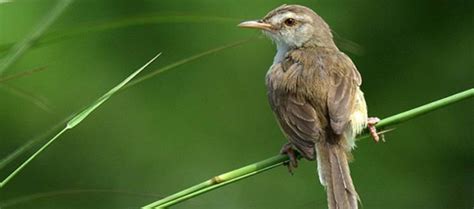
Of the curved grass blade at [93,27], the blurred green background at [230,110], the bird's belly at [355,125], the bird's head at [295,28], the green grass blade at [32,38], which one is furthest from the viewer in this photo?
the blurred green background at [230,110]

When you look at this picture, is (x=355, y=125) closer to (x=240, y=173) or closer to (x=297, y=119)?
(x=297, y=119)

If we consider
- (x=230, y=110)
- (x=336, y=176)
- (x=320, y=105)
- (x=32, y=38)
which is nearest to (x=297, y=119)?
(x=320, y=105)

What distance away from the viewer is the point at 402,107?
7820 millimetres

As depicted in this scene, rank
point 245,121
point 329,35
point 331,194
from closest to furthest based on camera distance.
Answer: point 331,194
point 329,35
point 245,121

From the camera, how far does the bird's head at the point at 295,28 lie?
5.82m

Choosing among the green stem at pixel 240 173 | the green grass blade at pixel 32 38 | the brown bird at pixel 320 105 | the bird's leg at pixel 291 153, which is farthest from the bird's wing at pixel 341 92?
the green grass blade at pixel 32 38

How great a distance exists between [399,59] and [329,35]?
7.64 feet

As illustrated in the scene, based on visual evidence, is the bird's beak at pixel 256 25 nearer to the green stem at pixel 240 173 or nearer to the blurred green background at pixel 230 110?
the blurred green background at pixel 230 110

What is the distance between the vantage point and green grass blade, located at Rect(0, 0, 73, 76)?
10.3ft

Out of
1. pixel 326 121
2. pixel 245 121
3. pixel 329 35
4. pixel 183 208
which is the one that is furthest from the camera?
pixel 245 121

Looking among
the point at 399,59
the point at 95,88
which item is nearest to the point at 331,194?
the point at 95,88

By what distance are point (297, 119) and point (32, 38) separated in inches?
73.6

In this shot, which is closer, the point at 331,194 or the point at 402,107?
the point at 331,194

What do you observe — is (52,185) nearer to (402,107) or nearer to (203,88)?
(203,88)
